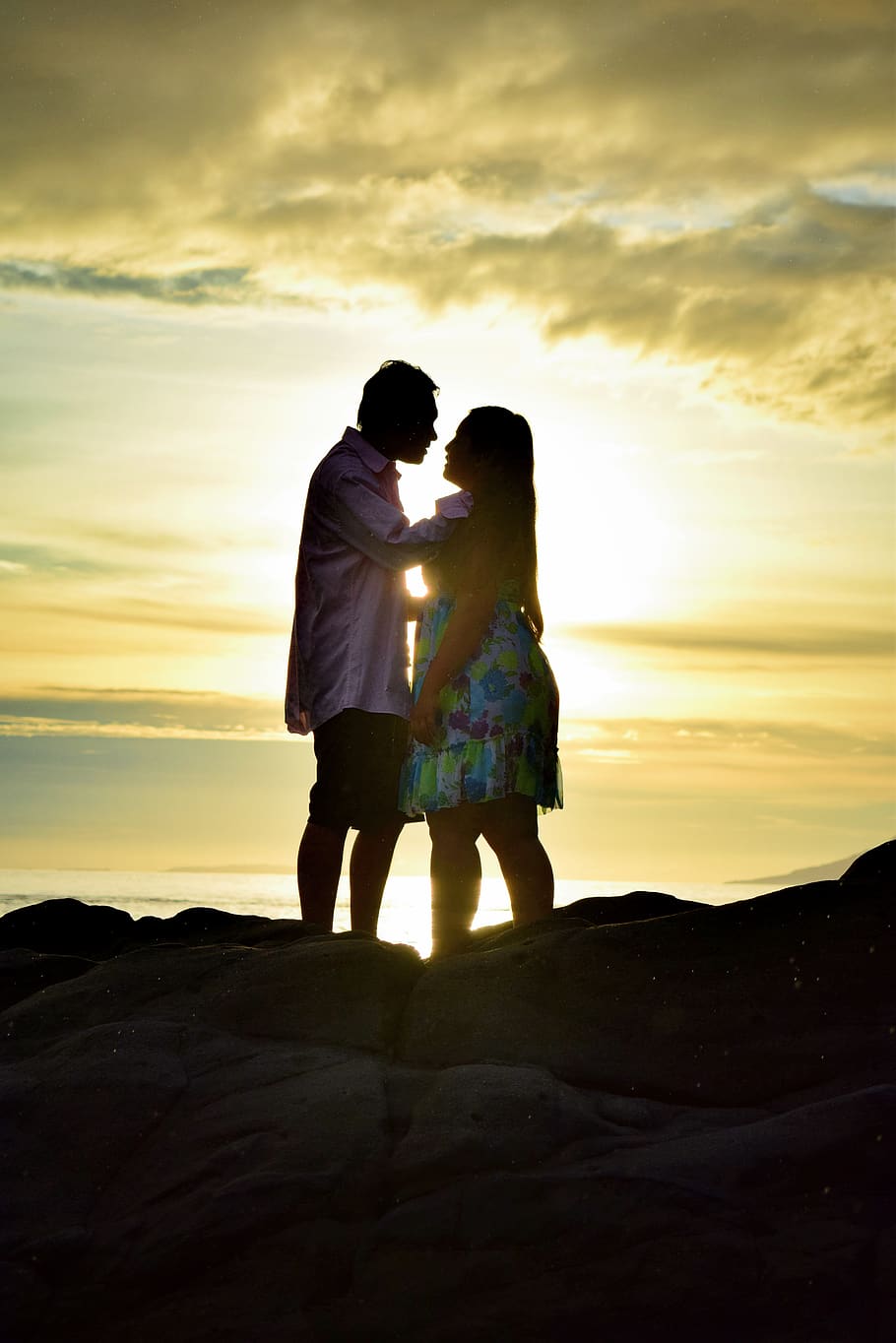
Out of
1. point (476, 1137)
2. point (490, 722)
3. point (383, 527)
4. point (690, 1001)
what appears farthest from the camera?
point (383, 527)

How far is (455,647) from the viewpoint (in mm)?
5152

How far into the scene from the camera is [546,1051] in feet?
12.7

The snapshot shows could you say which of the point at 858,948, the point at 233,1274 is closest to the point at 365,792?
the point at 858,948

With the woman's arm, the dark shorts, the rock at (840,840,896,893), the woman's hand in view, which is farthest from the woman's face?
the rock at (840,840,896,893)

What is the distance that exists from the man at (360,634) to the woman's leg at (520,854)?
492 mm

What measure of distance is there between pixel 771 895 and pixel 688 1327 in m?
1.70

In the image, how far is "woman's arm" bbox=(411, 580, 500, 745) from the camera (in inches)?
203

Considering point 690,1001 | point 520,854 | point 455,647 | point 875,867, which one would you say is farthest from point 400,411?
point 690,1001

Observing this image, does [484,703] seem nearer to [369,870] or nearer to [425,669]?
[425,669]

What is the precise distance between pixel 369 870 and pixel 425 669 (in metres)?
0.88

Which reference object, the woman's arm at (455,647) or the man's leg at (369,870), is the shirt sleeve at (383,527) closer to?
the woman's arm at (455,647)

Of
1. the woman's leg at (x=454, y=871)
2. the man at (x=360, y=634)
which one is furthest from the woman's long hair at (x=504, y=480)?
the woman's leg at (x=454, y=871)

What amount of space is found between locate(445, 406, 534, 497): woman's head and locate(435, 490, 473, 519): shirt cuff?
6 centimetres

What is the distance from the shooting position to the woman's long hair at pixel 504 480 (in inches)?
205
